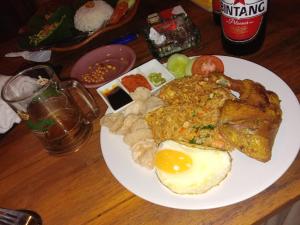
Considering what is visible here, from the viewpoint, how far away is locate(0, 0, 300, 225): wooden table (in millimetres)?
1262

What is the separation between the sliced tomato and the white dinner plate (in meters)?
0.30

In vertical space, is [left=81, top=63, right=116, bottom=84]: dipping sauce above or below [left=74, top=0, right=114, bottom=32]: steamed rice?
below

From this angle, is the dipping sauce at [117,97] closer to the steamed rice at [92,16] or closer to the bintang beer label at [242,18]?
the bintang beer label at [242,18]

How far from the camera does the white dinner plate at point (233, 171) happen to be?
1.23 m

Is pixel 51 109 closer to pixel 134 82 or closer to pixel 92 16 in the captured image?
pixel 134 82

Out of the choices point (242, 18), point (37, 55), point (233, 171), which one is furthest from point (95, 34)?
point (233, 171)

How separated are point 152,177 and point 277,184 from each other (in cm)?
53

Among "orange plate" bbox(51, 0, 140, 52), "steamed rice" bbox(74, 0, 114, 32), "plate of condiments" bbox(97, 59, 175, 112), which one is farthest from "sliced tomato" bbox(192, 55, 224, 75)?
"steamed rice" bbox(74, 0, 114, 32)

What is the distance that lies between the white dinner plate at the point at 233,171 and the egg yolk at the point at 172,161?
73 millimetres

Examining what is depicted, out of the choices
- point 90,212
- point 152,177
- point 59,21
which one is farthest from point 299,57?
point 59,21

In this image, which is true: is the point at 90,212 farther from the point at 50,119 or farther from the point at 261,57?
the point at 261,57

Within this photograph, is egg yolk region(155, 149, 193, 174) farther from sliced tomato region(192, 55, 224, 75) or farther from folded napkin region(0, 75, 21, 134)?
folded napkin region(0, 75, 21, 134)

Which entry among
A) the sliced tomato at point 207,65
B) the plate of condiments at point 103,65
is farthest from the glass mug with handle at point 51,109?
the sliced tomato at point 207,65

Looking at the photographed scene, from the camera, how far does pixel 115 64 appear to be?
2.10 m
